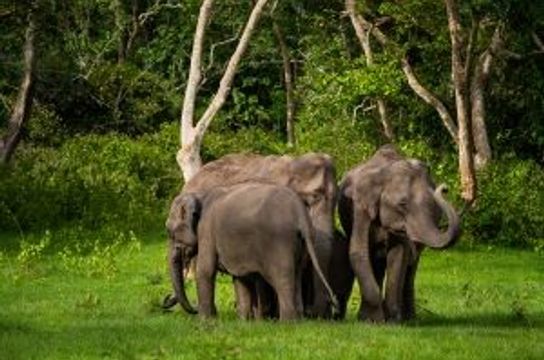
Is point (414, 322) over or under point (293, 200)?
under

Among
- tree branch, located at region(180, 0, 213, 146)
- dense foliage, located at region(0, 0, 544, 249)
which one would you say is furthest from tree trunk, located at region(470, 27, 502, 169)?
tree branch, located at region(180, 0, 213, 146)

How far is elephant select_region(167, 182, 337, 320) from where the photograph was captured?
15297 mm

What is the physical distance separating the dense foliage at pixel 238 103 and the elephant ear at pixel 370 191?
36.5ft

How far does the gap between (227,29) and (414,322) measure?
28.0 meters

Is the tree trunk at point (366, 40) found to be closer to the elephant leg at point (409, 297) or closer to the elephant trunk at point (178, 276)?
the elephant leg at point (409, 297)

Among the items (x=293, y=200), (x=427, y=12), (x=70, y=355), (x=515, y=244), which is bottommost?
(x=515, y=244)

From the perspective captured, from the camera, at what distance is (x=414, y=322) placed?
16297mm

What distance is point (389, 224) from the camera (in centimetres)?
1616

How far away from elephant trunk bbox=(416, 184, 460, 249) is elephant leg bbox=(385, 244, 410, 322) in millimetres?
431

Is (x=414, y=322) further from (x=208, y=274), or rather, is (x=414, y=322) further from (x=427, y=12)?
(x=427, y=12)

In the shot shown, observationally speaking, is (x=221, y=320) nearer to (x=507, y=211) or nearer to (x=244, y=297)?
(x=244, y=297)

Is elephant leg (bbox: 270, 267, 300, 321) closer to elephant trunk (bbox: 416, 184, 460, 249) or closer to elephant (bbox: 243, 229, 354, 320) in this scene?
elephant (bbox: 243, 229, 354, 320)

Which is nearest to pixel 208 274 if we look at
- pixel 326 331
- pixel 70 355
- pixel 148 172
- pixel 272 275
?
pixel 272 275

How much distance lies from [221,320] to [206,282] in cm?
43
